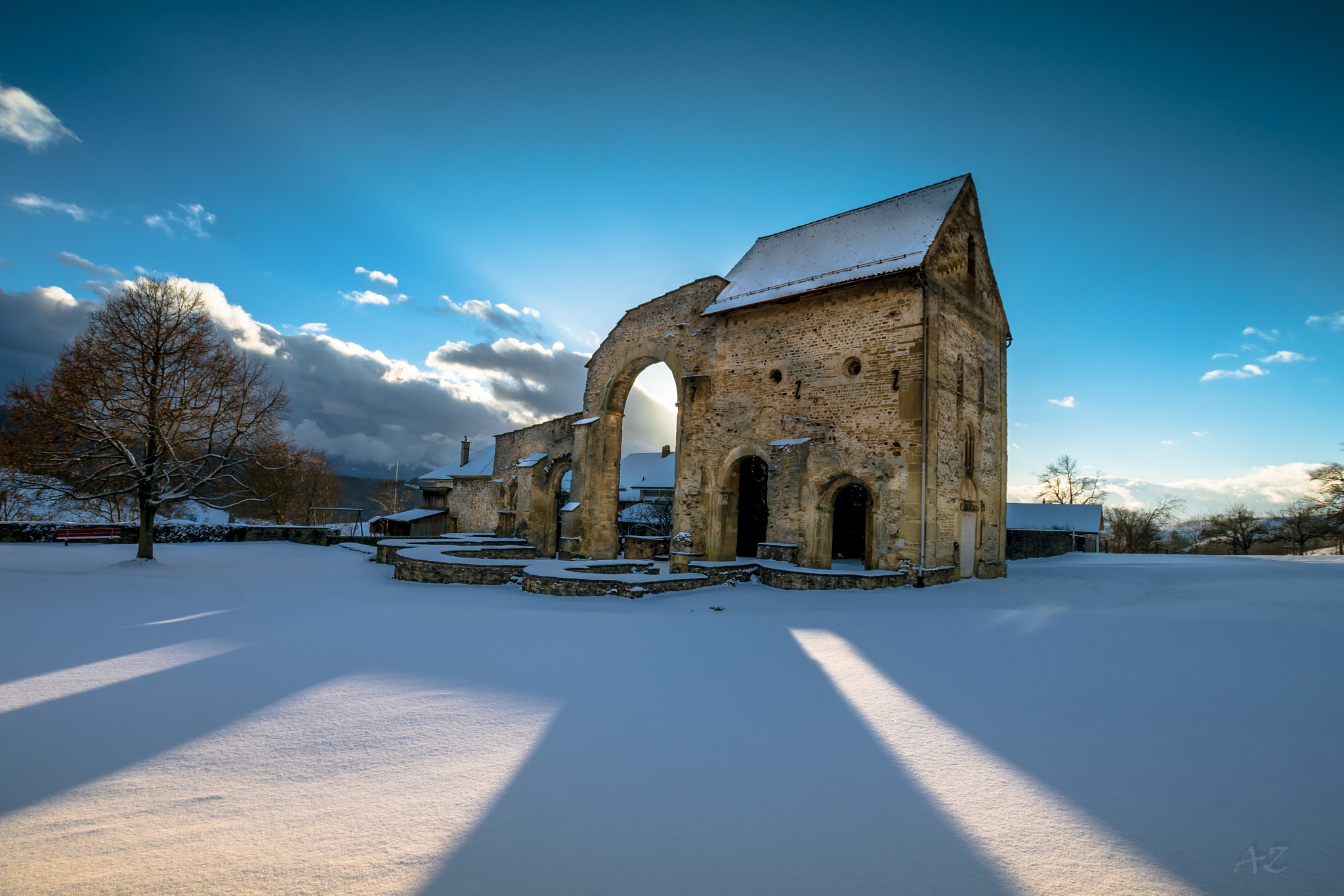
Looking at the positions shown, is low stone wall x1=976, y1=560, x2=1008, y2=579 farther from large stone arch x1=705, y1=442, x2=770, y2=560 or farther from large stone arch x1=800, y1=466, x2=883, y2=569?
large stone arch x1=705, y1=442, x2=770, y2=560

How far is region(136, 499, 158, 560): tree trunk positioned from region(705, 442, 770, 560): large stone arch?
14.7 meters

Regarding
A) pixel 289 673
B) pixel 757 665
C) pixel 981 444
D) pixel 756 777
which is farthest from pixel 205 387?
pixel 981 444

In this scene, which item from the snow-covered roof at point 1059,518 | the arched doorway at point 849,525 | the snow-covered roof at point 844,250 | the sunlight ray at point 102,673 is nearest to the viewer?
the sunlight ray at point 102,673

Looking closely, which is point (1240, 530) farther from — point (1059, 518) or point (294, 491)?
point (294, 491)

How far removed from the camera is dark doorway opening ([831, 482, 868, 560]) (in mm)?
18656

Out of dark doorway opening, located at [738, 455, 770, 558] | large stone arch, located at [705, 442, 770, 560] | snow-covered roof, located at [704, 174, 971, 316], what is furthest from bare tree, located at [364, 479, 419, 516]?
snow-covered roof, located at [704, 174, 971, 316]

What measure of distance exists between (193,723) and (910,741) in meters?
5.22

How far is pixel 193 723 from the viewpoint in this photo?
4.21 m

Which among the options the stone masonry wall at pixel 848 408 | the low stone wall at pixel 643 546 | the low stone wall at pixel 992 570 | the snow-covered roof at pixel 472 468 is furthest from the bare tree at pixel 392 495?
the low stone wall at pixel 992 570

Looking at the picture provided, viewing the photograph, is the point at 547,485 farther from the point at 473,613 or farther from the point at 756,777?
the point at 756,777

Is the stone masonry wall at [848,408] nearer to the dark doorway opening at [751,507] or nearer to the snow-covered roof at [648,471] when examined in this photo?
the dark doorway opening at [751,507]

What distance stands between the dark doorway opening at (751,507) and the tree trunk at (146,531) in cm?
1642

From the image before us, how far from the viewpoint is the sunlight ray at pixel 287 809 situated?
2471mm

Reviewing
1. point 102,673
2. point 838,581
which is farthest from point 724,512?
point 102,673
